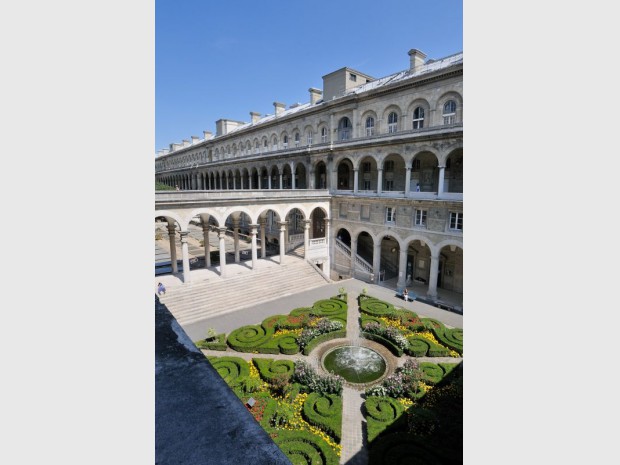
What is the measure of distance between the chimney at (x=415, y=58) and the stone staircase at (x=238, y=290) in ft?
63.4

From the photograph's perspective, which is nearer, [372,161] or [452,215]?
[452,215]

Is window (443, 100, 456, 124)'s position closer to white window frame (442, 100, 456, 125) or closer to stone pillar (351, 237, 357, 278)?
white window frame (442, 100, 456, 125)

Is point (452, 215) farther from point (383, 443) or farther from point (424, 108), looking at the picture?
point (383, 443)

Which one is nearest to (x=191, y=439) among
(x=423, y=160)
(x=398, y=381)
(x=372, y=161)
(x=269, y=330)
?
(x=398, y=381)

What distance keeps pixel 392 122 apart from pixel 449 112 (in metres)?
5.03

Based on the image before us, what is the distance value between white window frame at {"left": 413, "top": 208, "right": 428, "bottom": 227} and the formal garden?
7.05m

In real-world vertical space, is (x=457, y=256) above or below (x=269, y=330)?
above

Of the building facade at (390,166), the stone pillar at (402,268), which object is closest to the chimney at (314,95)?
the building facade at (390,166)

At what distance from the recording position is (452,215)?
2164cm

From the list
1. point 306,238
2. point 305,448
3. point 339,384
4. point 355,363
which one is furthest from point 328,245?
point 305,448

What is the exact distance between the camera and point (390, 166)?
2717 centimetres

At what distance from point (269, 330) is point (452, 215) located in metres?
14.7

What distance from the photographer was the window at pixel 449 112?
2238 centimetres

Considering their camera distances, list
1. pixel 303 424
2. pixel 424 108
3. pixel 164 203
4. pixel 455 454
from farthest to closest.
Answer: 1. pixel 424 108
2. pixel 164 203
3. pixel 303 424
4. pixel 455 454
